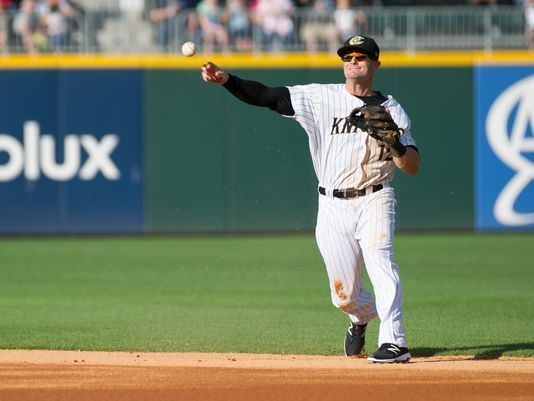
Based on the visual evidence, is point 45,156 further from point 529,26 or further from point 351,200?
point 351,200

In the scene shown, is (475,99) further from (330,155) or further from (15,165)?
(330,155)

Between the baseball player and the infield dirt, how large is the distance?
37 cm

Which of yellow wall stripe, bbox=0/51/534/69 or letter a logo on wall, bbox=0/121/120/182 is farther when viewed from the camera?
yellow wall stripe, bbox=0/51/534/69

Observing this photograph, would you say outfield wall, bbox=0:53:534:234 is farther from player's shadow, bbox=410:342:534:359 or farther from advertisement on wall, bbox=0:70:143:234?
player's shadow, bbox=410:342:534:359

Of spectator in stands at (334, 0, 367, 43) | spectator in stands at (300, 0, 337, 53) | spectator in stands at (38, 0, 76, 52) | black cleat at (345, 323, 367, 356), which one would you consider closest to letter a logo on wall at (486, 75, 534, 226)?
spectator in stands at (334, 0, 367, 43)

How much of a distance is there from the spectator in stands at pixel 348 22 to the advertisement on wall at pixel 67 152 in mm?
3009

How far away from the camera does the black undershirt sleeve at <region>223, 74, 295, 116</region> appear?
7.15 metres

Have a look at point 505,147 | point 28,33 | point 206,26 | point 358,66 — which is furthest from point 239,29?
point 358,66

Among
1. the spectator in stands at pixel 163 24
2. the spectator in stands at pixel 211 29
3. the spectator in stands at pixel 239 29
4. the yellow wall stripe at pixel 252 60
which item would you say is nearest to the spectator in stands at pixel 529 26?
the yellow wall stripe at pixel 252 60

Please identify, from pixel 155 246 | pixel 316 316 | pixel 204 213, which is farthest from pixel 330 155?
pixel 204 213

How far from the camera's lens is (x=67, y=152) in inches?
641

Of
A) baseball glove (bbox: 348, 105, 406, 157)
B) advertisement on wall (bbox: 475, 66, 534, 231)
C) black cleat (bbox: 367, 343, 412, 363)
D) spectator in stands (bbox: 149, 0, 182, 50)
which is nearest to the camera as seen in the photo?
baseball glove (bbox: 348, 105, 406, 157)

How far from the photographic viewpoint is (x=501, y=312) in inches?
387

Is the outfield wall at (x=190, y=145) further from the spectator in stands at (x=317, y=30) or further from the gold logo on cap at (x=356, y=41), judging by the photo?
the gold logo on cap at (x=356, y=41)
